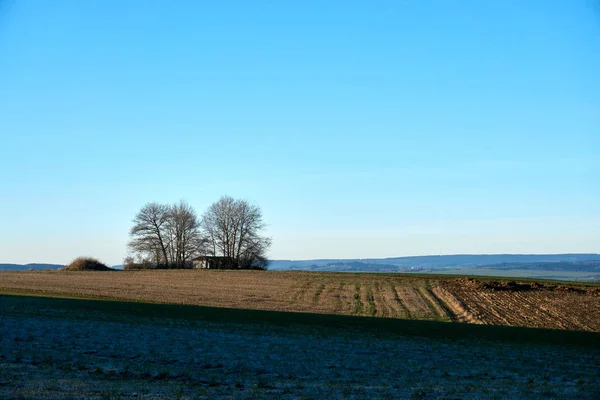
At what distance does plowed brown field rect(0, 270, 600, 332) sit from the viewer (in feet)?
150

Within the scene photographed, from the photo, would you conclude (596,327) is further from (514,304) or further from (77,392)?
(77,392)

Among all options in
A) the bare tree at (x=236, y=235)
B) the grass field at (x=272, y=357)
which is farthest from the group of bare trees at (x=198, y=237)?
the grass field at (x=272, y=357)

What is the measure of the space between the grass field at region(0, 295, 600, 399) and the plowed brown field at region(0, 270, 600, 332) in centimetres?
1007

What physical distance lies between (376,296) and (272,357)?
3723 cm

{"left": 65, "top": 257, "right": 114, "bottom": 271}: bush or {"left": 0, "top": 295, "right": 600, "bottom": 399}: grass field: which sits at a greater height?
{"left": 65, "top": 257, "right": 114, "bottom": 271}: bush

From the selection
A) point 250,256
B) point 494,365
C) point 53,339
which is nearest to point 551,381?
point 494,365

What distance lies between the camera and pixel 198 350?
23.2 meters

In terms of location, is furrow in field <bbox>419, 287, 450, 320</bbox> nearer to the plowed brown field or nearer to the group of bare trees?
the plowed brown field

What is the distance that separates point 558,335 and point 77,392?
27.3 meters

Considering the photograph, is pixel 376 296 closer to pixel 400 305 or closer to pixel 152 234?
pixel 400 305

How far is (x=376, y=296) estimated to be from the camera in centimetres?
5859

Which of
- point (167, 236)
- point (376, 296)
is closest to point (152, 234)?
point (167, 236)

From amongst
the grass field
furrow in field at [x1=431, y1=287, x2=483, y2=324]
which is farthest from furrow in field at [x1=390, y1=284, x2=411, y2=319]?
the grass field

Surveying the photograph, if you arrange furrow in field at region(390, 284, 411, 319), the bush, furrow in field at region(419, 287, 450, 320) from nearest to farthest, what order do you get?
furrow in field at region(390, 284, 411, 319)
furrow in field at region(419, 287, 450, 320)
the bush
